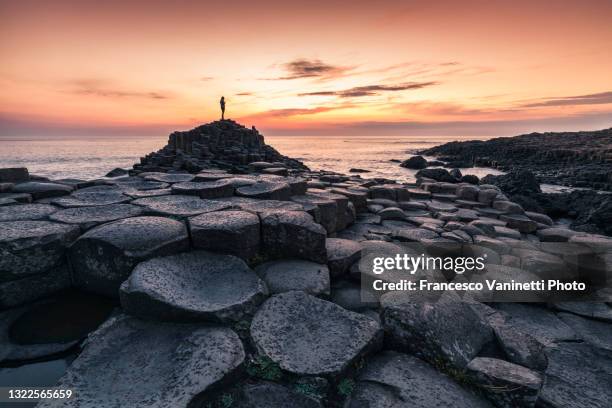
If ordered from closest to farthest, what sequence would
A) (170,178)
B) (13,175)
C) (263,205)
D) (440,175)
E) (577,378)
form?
(577,378)
(263,205)
(13,175)
(170,178)
(440,175)

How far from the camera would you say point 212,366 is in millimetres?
1981

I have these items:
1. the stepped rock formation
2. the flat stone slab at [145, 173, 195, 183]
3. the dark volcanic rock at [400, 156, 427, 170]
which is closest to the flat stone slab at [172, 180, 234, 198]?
the flat stone slab at [145, 173, 195, 183]

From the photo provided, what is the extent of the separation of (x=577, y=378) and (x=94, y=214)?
189 inches

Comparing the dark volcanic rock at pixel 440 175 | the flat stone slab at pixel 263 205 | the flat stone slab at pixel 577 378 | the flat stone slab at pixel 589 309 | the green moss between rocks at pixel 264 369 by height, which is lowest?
the flat stone slab at pixel 577 378

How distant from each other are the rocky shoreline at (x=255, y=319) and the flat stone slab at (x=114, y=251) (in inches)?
0.5

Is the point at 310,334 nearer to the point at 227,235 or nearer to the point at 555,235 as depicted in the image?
the point at 227,235

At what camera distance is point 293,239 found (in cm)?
335

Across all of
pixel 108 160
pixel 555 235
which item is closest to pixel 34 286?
pixel 555 235

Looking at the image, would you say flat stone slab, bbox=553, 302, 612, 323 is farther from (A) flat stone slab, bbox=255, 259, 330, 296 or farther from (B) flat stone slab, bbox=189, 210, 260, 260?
(B) flat stone slab, bbox=189, 210, 260, 260

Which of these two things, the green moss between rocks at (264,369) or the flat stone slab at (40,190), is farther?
the flat stone slab at (40,190)

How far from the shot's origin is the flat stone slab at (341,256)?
134 inches

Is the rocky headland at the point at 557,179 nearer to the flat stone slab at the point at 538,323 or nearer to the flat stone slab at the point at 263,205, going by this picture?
the flat stone slab at the point at 538,323

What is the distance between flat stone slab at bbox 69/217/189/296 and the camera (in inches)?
107

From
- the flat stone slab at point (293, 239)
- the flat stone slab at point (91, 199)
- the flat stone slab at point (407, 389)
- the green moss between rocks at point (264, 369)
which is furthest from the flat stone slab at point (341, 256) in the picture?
the flat stone slab at point (91, 199)
